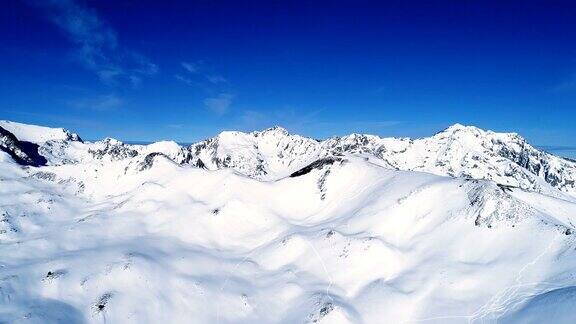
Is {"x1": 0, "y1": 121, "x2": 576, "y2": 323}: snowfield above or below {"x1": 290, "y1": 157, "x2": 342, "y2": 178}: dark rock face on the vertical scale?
below

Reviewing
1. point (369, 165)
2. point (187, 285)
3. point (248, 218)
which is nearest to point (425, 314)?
point (187, 285)

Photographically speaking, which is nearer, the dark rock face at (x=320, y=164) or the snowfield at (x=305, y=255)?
the snowfield at (x=305, y=255)

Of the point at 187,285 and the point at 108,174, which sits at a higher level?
the point at 108,174

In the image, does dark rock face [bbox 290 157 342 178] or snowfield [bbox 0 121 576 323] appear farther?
dark rock face [bbox 290 157 342 178]

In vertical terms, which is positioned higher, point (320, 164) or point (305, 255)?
point (320, 164)

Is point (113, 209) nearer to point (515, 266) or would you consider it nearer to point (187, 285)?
point (187, 285)

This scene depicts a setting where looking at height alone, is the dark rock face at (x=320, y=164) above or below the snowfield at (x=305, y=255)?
above

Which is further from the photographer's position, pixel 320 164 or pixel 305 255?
pixel 320 164

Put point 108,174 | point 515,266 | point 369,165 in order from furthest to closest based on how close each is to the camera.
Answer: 1. point 108,174
2. point 369,165
3. point 515,266
